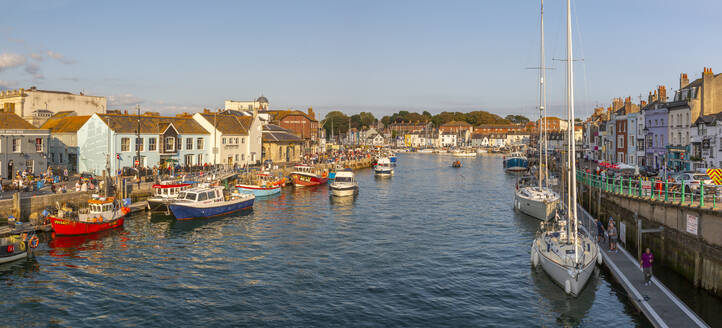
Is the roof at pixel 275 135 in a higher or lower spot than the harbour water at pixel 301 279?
higher

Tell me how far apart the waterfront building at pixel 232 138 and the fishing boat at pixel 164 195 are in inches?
875

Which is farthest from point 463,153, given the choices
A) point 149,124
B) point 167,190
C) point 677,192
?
point 677,192

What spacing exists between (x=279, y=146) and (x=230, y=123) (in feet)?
43.9

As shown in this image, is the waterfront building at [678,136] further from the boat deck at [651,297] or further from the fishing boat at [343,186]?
the fishing boat at [343,186]

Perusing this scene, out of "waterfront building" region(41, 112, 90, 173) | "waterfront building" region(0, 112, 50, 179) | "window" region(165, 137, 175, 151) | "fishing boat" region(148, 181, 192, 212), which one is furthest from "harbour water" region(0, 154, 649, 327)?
"waterfront building" region(41, 112, 90, 173)

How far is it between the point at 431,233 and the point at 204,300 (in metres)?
19.8

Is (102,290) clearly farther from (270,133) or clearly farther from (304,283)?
(270,133)

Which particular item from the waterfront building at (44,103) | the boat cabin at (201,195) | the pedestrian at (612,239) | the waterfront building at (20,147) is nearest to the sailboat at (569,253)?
the pedestrian at (612,239)

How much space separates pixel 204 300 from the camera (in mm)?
22672

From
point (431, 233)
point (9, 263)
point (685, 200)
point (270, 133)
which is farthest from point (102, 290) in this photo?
point (270, 133)

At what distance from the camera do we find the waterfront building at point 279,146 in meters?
87.4

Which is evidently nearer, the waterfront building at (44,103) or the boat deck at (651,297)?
the boat deck at (651,297)

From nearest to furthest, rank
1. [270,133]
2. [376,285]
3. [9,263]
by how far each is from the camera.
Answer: [376,285] → [9,263] → [270,133]

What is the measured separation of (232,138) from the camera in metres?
76.1
